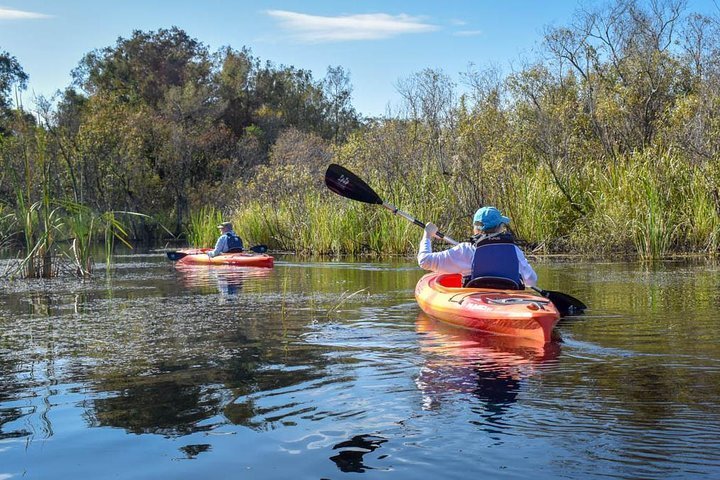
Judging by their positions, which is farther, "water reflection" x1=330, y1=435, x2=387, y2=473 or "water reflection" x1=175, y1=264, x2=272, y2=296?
"water reflection" x1=175, y1=264, x2=272, y2=296

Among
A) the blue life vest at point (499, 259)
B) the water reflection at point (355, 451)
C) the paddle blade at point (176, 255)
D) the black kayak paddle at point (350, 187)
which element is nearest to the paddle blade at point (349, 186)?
the black kayak paddle at point (350, 187)

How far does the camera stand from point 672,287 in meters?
10.1

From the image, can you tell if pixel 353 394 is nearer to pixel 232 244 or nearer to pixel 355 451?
pixel 355 451

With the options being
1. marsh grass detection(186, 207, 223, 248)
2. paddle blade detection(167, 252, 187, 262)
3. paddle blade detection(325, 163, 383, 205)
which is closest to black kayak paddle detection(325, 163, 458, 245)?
paddle blade detection(325, 163, 383, 205)

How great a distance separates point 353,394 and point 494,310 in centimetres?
235

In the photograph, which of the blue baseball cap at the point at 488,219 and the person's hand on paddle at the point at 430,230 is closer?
the blue baseball cap at the point at 488,219

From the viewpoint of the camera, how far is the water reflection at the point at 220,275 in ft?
41.0

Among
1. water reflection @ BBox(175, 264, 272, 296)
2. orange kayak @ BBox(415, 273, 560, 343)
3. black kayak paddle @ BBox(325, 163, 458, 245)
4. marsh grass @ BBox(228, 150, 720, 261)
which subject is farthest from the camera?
marsh grass @ BBox(228, 150, 720, 261)

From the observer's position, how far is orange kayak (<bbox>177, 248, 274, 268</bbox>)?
15766 mm

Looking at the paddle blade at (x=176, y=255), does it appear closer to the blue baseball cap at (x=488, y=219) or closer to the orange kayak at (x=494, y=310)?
the orange kayak at (x=494, y=310)

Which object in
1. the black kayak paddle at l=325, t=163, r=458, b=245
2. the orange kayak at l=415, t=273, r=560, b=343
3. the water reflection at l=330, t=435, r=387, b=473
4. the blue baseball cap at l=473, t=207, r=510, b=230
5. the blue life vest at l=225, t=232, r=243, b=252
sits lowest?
the water reflection at l=330, t=435, r=387, b=473

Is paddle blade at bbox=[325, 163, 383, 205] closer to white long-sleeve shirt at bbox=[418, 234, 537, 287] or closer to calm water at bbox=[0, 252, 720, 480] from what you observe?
calm water at bbox=[0, 252, 720, 480]

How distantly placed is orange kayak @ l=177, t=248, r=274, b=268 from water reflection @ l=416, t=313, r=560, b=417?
27.2ft

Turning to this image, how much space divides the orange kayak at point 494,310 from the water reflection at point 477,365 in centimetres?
8
